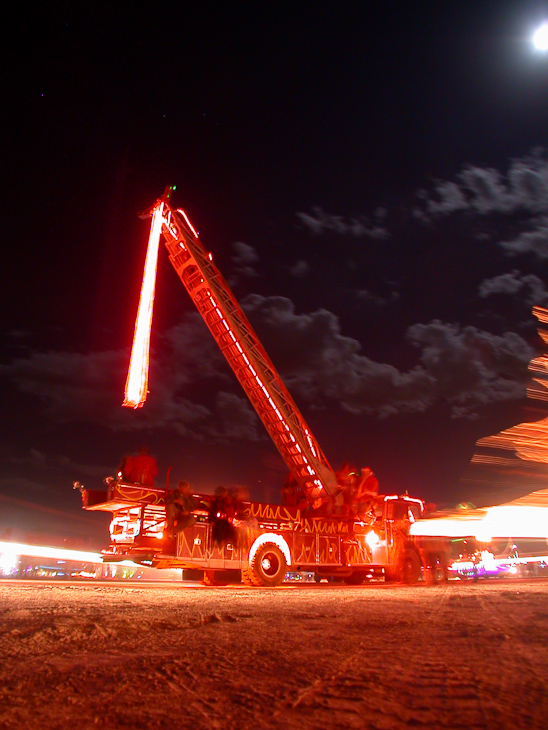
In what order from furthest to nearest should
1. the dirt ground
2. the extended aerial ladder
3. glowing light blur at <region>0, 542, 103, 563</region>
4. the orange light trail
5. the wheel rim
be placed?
glowing light blur at <region>0, 542, 103, 563</region> < the extended aerial ladder < the wheel rim < the orange light trail < the dirt ground

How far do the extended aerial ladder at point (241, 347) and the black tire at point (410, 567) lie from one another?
404 centimetres

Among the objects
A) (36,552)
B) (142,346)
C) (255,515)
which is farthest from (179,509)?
(36,552)

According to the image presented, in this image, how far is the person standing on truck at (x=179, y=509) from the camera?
37.9 feet

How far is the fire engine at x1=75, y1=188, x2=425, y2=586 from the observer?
1155cm

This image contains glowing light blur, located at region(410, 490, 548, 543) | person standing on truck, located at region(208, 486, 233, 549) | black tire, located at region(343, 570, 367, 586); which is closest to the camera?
person standing on truck, located at region(208, 486, 233, 549)

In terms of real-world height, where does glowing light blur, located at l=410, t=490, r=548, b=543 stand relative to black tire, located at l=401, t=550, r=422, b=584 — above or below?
above

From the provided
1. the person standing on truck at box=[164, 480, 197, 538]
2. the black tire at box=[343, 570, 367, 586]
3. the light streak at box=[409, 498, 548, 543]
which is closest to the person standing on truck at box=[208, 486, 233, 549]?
the person standing on truck at box=[164, 480, 197, 538]

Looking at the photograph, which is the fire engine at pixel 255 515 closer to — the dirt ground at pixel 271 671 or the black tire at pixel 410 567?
the black tire at pixel 410 567

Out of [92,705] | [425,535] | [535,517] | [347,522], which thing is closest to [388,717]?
[92,705]

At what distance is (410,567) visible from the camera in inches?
662

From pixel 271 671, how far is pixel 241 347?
11.8m

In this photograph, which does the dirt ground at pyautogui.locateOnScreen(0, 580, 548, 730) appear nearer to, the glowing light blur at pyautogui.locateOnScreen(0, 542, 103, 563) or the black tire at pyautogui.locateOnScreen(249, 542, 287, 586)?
the black tire at pyautogui.locateOnScreen(249, 542, 287, 586)

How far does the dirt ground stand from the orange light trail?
234 inches

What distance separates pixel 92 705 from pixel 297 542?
12.1 metres
